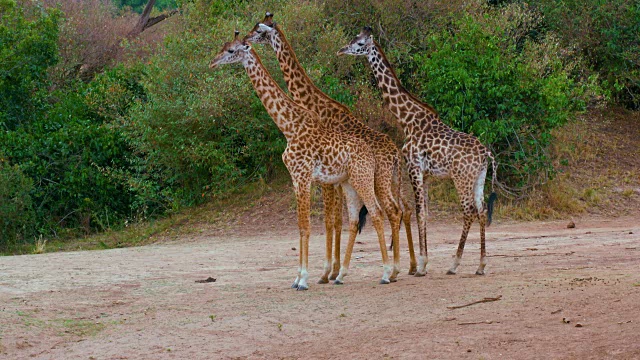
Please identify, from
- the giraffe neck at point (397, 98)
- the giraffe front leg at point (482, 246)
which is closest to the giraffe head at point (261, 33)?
the giraffe neck at point (397, 98)

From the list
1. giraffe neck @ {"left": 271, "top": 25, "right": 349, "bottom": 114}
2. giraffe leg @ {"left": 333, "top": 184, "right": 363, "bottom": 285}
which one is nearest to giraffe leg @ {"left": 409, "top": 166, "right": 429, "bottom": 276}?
giraffe leg @ {"left": 333, "top": 184, "right": 363, "bottom": 285}

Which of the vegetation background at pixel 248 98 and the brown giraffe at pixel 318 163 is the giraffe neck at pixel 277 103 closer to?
the brown giraffe at pixel 318 163

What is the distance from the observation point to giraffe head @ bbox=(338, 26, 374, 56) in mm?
11211

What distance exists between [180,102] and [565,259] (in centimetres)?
947

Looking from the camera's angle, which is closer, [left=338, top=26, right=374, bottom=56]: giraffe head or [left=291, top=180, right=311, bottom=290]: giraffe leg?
[left=291, top=180, right=311, bottom=290]: giraffe leg

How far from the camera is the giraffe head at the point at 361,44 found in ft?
36.8

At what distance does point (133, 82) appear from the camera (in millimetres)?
21891

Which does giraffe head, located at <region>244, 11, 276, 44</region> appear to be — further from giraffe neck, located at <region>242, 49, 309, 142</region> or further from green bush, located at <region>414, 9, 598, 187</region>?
green bush, located at <region>414, 9, 598, 187</region>

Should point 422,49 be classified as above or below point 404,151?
above

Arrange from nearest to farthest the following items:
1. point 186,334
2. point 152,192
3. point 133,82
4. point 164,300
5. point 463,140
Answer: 1. point 186,334
2. point 164,300
3. point 463,140
4. point 152,192
5. point 133,82

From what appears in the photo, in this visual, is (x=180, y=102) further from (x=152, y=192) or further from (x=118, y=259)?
(x=118, y=259)

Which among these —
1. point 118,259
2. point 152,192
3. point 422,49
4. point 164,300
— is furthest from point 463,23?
point 164,300

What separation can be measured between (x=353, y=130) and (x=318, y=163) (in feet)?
2.89

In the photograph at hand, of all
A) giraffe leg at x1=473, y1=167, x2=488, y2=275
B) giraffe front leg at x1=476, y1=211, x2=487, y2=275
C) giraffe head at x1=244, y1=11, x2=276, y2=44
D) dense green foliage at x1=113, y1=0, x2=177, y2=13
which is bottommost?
Answer: giraffe front leg at x1=476, y1=211, x2=487, y2=275
